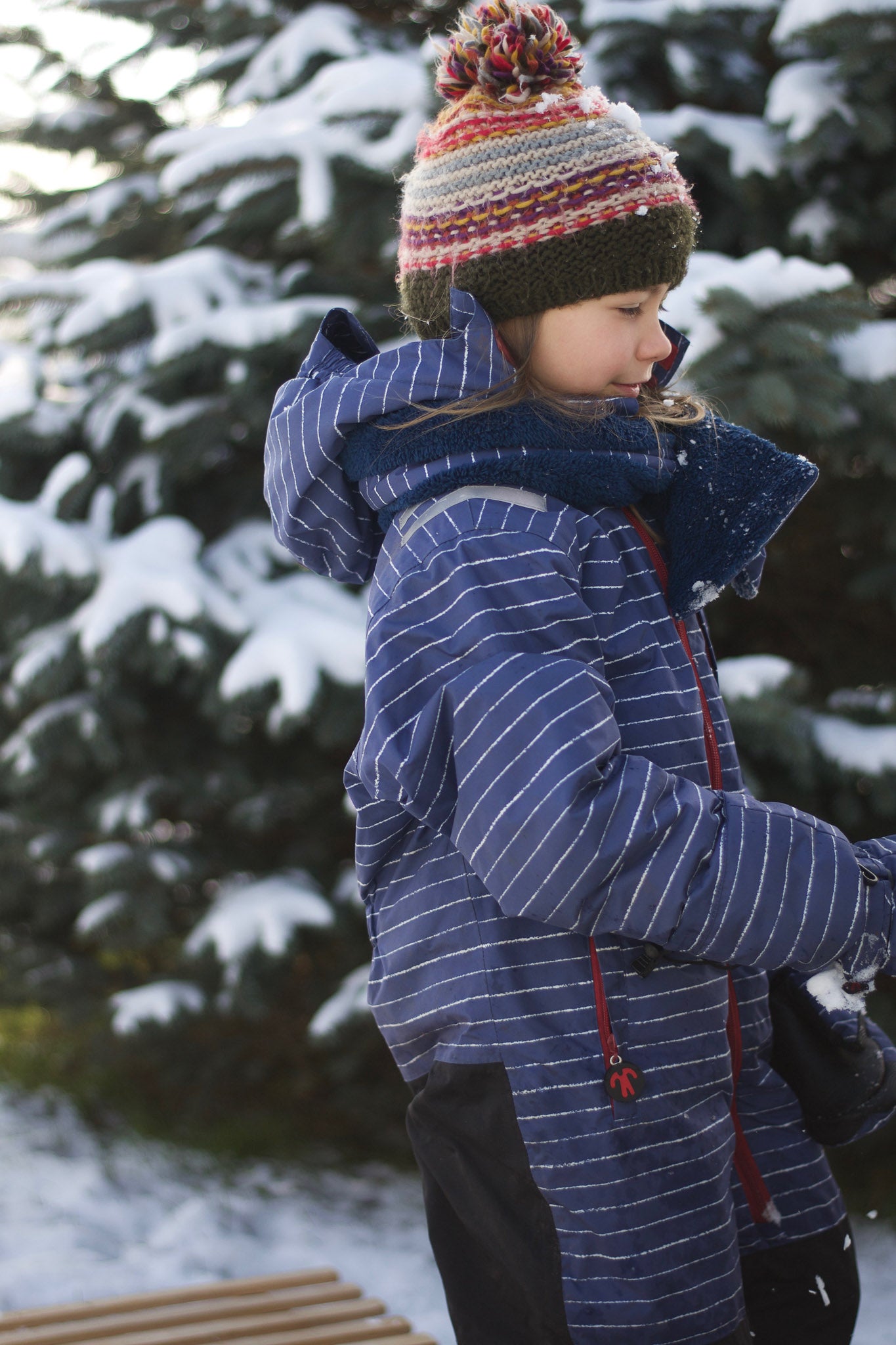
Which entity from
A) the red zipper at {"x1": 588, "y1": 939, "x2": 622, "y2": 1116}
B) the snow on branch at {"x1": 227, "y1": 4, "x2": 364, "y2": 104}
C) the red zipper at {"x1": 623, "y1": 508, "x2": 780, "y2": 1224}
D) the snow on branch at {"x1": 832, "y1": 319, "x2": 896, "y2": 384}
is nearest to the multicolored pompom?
the red zipper at {"x1": 623, "y1": 508, "x2": 780, "y2": 1224}

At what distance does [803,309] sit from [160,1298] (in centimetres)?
230

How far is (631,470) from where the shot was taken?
48.5 inches

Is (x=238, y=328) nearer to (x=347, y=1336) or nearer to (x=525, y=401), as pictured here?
(x=525, y=401)

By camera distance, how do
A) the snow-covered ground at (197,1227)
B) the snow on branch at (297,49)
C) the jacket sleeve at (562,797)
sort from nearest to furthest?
the jacket sleeve at (562,797), the snow-covered ground at (197,1227), the snow on branch at (297,49)

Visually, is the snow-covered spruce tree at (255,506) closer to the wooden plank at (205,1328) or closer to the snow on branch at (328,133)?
the snow on branch at (328,133)

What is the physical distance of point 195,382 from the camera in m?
3.15

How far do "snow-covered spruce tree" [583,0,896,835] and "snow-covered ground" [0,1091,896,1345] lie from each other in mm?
1241

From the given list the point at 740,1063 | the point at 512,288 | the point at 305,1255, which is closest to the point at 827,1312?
the point at 740,1063

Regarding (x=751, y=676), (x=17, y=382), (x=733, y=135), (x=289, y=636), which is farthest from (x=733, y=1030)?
(x=17, y=382)

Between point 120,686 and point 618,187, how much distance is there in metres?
2.04

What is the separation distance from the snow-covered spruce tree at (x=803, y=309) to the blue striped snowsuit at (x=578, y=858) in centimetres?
123

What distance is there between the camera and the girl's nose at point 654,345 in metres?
1.30

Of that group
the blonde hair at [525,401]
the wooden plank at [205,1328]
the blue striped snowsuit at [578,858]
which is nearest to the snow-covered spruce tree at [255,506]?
the wooden plank at [205,1328]

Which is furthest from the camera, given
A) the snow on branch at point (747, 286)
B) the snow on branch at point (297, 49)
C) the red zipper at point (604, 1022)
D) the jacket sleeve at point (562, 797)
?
the snow on branch at point (297, 49)
